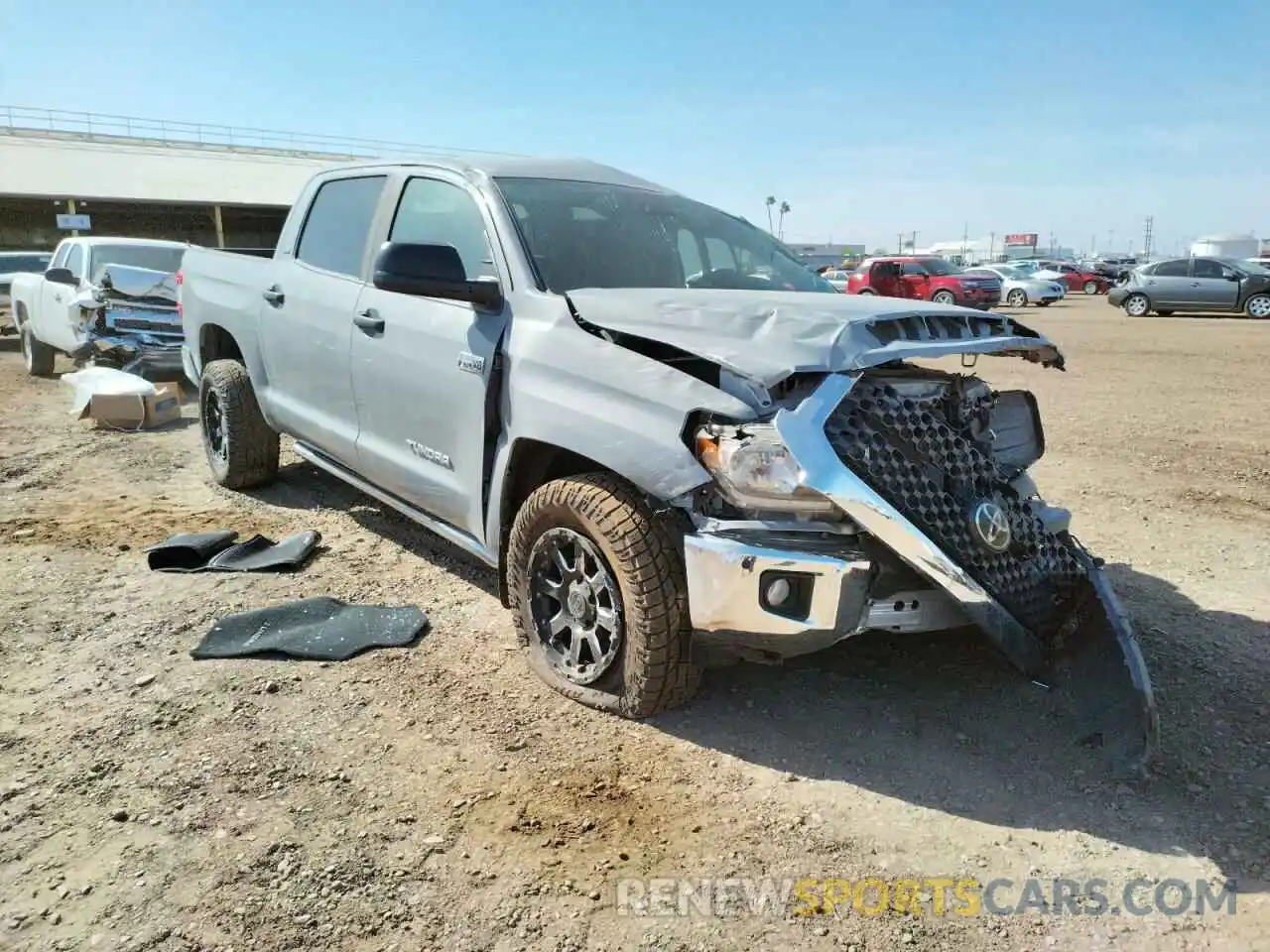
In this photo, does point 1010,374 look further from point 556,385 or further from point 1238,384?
point 556,385

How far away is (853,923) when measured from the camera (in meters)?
2.38

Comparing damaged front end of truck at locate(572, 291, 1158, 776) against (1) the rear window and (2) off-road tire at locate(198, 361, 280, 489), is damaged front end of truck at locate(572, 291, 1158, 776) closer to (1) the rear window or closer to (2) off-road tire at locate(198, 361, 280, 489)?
(2) off-road tire at locate(198, 361, 280, 489)

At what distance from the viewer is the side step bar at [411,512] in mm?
3881

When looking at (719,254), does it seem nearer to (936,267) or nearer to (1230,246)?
(936,267)

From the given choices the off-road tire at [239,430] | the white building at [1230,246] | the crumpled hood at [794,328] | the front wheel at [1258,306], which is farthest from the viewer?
the white building at [1230,246]

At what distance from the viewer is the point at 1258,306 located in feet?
74.1

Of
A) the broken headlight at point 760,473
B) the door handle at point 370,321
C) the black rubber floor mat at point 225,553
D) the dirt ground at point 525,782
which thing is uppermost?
the door handle at point 370,321

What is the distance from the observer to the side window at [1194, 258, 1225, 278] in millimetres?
23156

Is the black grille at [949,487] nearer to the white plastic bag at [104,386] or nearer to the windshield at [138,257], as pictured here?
the white plastic bag at [104,386]

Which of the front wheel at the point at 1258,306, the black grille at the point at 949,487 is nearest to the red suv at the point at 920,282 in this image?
the front wheel at the point at 1258,306

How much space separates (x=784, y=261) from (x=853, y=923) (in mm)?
3144

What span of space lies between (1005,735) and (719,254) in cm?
236

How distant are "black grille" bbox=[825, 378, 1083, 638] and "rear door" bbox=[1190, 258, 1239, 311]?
23.6m

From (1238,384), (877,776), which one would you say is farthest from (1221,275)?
(877,776)
